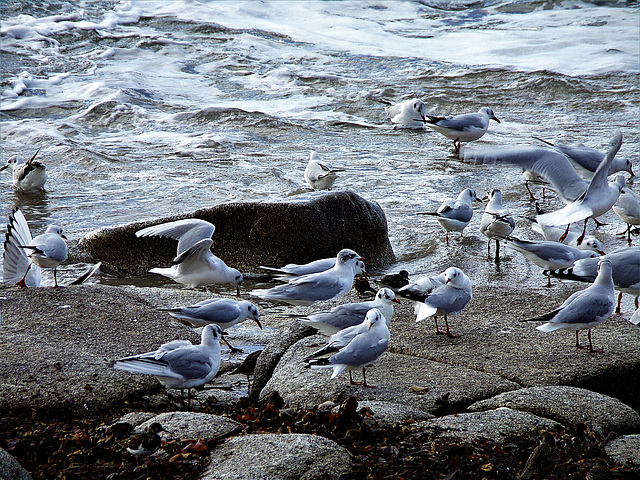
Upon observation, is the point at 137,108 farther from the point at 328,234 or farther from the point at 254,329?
the point at 254,329

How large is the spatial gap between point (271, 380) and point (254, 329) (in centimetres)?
166

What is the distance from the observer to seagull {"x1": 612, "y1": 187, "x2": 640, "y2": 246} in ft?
26.7

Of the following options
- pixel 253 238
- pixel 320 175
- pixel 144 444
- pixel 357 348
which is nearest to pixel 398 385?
pixel 357 348

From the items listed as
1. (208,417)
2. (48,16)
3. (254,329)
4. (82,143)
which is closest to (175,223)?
(254,329)

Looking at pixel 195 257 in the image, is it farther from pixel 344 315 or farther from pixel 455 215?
pixel 455 215

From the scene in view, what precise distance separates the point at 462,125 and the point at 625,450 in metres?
9.62

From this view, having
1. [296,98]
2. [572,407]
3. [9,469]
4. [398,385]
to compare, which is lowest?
[296,98]

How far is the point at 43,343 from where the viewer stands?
459 centimetres

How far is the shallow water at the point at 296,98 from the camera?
10203 millimetres

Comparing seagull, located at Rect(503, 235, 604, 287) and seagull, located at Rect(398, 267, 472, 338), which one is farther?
seagull, located at Rect(503, 235, 604, 287)

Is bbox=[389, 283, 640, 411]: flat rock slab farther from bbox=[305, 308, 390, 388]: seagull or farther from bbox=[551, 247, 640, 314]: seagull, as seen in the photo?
bbox=[305, 308, 390, 388]: seagull

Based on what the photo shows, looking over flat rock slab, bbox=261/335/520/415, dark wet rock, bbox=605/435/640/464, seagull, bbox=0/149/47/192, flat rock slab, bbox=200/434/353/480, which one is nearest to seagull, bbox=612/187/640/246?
flat rock slab, bbox=261/335/520/415

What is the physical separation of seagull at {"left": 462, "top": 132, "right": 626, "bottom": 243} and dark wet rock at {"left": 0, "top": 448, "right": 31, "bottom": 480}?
489 cm

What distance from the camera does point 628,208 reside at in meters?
8.20
